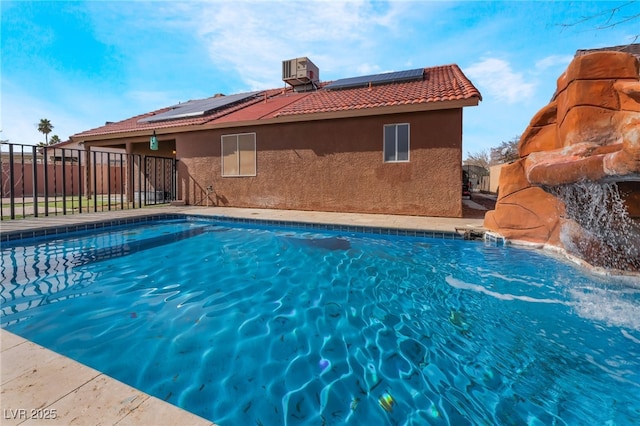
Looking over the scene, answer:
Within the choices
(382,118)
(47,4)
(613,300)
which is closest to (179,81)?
(47,4)

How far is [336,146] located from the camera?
10672 millimetres

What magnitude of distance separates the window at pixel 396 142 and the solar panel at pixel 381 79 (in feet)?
10.1

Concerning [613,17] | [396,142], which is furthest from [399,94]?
[613,17]

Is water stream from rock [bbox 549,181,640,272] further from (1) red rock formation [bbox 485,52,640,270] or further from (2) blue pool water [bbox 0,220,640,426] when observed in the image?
(2) blue pool water [bbox 0,220,640,426]

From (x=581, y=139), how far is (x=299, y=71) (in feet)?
41.8

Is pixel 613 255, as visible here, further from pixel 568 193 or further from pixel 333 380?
Answer: pixel 333 380

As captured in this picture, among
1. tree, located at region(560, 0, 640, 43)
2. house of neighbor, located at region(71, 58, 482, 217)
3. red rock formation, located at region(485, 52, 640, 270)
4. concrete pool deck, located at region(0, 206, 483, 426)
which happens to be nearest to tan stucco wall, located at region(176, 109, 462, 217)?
house of neighbor, located at region(71, 58, 482, 217)

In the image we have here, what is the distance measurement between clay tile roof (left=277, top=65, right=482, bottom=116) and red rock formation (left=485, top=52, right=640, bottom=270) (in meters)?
2.78

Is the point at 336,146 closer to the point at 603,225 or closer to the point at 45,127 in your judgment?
the point at 603,225

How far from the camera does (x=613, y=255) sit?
4.81m

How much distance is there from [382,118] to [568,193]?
6.09m

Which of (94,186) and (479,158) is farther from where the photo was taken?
(479,158)

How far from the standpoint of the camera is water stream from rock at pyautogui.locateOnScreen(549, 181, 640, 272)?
14.9 ft

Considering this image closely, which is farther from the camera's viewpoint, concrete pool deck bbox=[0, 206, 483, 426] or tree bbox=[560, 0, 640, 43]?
tree bbox=[560, 0, 640, 43]
